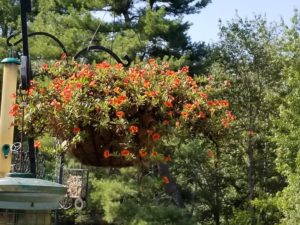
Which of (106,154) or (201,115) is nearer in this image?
(106,154)

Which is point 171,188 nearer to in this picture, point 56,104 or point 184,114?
point 184,114

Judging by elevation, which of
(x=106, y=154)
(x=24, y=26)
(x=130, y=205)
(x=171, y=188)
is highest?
(x=24, y=26)

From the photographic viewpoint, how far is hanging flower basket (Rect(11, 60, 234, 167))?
9.42ft

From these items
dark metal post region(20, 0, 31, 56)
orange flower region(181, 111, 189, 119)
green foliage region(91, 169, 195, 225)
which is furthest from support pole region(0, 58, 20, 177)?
green foliage region(91, 169, 195, 225)

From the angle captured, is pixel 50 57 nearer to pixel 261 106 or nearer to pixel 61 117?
pixel 261 106

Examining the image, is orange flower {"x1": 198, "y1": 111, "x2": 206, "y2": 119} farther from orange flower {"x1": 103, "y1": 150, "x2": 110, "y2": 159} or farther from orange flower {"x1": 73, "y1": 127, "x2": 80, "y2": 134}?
orange flower {"x1": 73, "y1": 127, "x2": 80, "y2": 134}

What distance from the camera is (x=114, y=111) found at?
2.96 m

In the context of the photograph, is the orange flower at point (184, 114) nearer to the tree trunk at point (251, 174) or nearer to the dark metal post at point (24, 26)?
the dark metal post at point (24, 26)

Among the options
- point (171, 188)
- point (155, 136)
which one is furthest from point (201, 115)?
point (171, 188)

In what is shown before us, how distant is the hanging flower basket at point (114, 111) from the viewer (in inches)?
113

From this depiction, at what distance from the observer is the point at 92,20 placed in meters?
11.9

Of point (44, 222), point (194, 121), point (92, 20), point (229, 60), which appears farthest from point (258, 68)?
point (44, 222)

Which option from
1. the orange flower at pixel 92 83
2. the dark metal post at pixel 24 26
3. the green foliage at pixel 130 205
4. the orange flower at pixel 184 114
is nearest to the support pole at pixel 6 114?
the dark metal post at pixel 24 26

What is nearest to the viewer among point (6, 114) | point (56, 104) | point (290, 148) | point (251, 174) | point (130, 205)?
point (56, 104)
